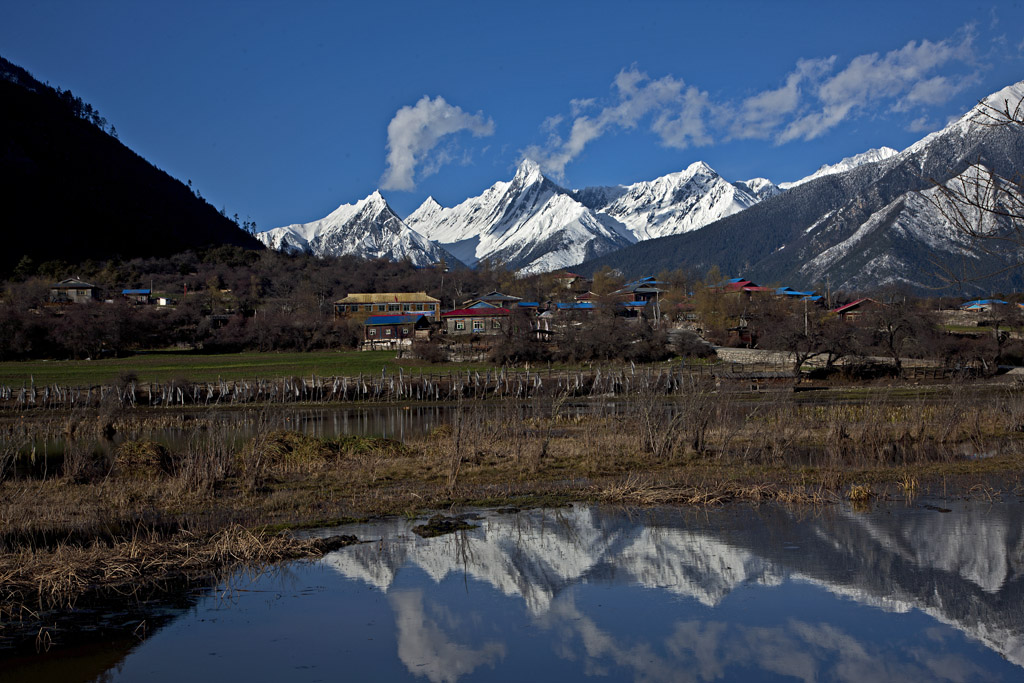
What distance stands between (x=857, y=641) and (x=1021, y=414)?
18033 millimetres

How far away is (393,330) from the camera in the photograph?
252 feet

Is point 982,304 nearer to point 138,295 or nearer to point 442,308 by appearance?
point 442,308

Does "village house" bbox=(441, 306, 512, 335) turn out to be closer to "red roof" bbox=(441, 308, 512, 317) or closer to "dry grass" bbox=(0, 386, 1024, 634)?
"red roof" bbox=(441, 308, 512, 317)

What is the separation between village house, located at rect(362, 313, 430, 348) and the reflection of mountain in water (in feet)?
179

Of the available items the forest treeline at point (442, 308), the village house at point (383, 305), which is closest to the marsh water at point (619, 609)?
the forest treeline at point (442, 308)

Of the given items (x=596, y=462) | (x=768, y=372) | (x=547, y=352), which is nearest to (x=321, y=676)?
(x=596, y=462)

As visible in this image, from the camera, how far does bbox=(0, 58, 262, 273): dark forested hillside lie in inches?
4735

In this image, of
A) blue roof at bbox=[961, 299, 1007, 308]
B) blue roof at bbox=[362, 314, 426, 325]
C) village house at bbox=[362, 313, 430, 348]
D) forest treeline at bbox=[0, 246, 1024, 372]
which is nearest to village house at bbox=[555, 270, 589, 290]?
forest treeline at bbox=[0, 246, 1024, 372]

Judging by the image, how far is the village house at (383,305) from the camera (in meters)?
97.3

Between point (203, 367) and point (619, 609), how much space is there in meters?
48.0

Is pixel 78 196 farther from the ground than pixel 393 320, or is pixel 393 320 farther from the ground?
pixel 78 196

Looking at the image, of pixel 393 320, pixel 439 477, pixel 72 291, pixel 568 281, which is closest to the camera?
pixel 439 477

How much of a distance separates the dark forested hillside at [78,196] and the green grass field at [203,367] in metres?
58.7

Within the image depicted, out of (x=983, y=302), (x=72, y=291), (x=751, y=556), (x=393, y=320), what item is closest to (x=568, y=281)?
(x=393, y=320)
